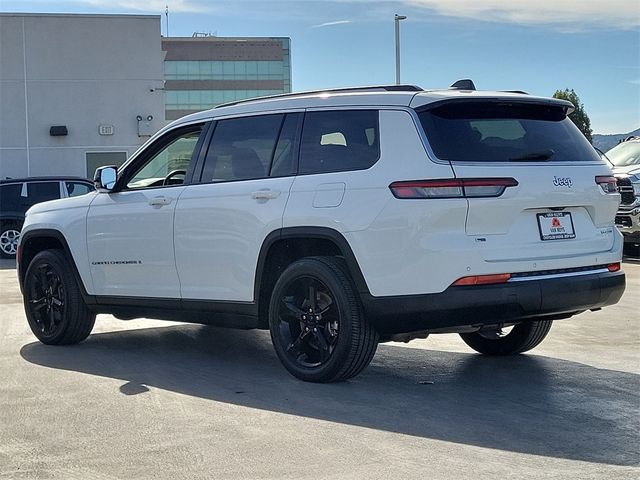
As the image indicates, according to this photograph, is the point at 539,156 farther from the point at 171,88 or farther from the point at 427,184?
the point at 171,88

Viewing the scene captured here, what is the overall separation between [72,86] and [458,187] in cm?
2559

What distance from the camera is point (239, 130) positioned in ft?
23.0

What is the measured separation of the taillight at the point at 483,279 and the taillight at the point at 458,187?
478 mm

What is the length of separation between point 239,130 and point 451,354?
245 centimetres

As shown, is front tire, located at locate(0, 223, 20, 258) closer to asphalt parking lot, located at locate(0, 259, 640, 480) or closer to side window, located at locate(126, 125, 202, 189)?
asphalt parking lot, located at locate(0, 259, 640, 480)

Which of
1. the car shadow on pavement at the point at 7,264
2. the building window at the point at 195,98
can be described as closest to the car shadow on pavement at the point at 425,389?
the car shadow on pavement at the point at 7,264

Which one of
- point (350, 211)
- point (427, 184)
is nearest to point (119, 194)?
point (350, 211)

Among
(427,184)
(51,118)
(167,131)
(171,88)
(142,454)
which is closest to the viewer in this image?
(142,454)

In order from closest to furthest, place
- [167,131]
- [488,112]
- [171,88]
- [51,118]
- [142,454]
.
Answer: [142,454]
[488,112]
[167,131]
[51,118]
[171,88]

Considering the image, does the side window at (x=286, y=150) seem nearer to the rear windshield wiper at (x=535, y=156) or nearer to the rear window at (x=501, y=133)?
the rear window at (x=501, y=133)

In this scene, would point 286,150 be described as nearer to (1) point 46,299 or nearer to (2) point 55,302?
(2) point 55,302

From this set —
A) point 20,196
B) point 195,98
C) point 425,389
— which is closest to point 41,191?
point 20,196

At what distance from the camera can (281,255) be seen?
658 centimetres

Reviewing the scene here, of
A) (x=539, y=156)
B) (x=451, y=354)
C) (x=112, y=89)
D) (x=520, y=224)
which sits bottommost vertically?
(x=451, y=354)
